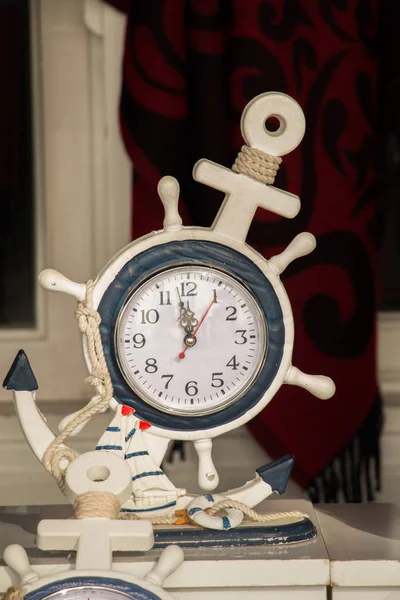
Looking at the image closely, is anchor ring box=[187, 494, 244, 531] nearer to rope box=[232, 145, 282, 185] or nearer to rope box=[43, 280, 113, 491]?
rope box=[43, 280, 113, 491]

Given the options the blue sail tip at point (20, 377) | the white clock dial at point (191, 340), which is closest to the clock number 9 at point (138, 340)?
the white clock dial at point (191, 340)

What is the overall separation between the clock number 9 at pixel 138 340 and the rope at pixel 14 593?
0.31 meters

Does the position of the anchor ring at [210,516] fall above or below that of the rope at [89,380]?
below

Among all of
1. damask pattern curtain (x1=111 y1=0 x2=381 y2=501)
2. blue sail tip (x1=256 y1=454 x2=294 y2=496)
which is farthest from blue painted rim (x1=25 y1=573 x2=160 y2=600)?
damask pattern curtain (x1=111 y1=0 x2=381 y2=501)

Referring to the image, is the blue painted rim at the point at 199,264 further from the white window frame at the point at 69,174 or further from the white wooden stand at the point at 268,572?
the white window frame at the point at 69,174

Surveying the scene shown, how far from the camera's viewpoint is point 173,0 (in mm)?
1521

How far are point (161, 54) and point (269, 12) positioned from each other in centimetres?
18

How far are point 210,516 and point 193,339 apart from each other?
0.21 m

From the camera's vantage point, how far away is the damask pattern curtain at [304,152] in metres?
1.53

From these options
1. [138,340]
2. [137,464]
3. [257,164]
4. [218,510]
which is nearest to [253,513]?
[218,510]

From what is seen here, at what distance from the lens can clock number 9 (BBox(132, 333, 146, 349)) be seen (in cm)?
117

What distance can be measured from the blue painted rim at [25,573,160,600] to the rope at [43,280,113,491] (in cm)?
15

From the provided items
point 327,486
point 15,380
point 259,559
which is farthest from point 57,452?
point 327,486

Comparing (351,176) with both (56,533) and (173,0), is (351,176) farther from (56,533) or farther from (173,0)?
(56,533)
